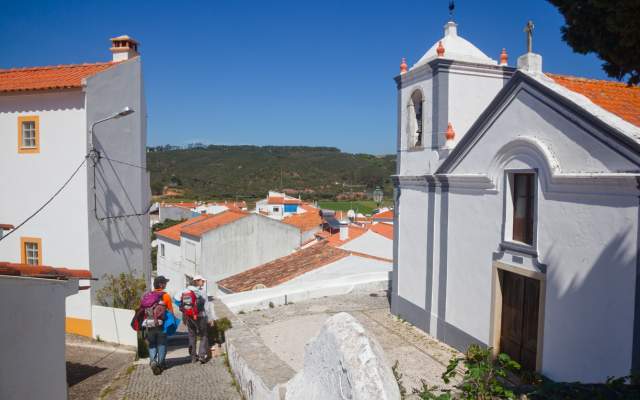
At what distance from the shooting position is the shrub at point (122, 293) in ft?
39.5

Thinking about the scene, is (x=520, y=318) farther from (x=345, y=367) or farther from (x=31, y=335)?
(x=31, y=335)

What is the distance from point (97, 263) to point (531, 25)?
11.5 metres

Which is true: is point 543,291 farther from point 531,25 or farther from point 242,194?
point 242,194

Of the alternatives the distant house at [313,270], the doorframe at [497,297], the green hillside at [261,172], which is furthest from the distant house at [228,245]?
the green hillside at [261,172]

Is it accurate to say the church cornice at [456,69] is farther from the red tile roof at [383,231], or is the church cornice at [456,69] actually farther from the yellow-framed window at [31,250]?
the red tile roof at [383,231]

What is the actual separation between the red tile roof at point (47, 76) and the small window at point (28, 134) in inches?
31.2

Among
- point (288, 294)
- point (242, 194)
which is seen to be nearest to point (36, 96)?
point (288, 294)

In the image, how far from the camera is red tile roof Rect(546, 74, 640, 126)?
771cm

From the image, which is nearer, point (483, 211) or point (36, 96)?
point (483, 211)

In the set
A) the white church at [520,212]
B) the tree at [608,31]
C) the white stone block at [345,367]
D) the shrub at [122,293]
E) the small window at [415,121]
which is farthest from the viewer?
the shrub at [122,293]

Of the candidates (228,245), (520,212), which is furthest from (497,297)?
(228,245)

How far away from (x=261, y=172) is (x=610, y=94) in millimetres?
86439

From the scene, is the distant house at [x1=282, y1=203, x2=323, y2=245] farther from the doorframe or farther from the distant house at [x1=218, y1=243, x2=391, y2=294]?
the doorframe

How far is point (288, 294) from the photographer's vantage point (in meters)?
13.6
